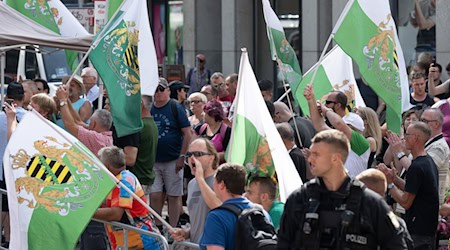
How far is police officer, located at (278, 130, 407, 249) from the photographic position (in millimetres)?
6844

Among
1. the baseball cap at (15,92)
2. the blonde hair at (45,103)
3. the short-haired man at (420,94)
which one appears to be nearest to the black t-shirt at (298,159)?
the blonde hair at (45,103)

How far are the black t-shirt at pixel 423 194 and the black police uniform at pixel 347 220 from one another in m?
2.97

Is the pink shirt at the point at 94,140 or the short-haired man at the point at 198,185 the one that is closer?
the short-haired man at the point at 198,185

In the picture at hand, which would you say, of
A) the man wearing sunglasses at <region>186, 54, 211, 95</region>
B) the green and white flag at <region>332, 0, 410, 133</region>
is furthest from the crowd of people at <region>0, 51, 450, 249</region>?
the man wearing sunglasses at <region>186, 54, 211, 95</region>

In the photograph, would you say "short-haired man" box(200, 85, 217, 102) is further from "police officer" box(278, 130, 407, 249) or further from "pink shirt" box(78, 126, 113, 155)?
"police officer" box(278, 130, 407, 249)

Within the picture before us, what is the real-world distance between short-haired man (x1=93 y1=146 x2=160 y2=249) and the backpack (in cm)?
197

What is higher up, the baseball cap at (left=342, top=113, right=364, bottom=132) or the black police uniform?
the baseball cap at (left=342, top=113, right=364, bottom=132)

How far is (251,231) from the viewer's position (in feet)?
25.3

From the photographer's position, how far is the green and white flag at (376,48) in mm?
11430

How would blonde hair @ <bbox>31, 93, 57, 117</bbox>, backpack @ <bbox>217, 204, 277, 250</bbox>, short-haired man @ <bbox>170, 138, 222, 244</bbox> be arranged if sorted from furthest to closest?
blonde hair @ <bbox>31, 93, 57, 117</bbox>
short-haired man @ <bbox>170, 138, 222, 244</bbox>
backpack @ <bbox>217, 204, 277, 250</bbox>

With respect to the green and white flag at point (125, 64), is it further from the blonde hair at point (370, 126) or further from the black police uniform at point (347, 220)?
the black police uniform at point (347, 220)

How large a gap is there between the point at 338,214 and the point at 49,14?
8.94m

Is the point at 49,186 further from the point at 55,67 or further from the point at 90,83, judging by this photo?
the point at 55,67

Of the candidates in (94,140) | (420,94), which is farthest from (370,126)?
(420,94)
